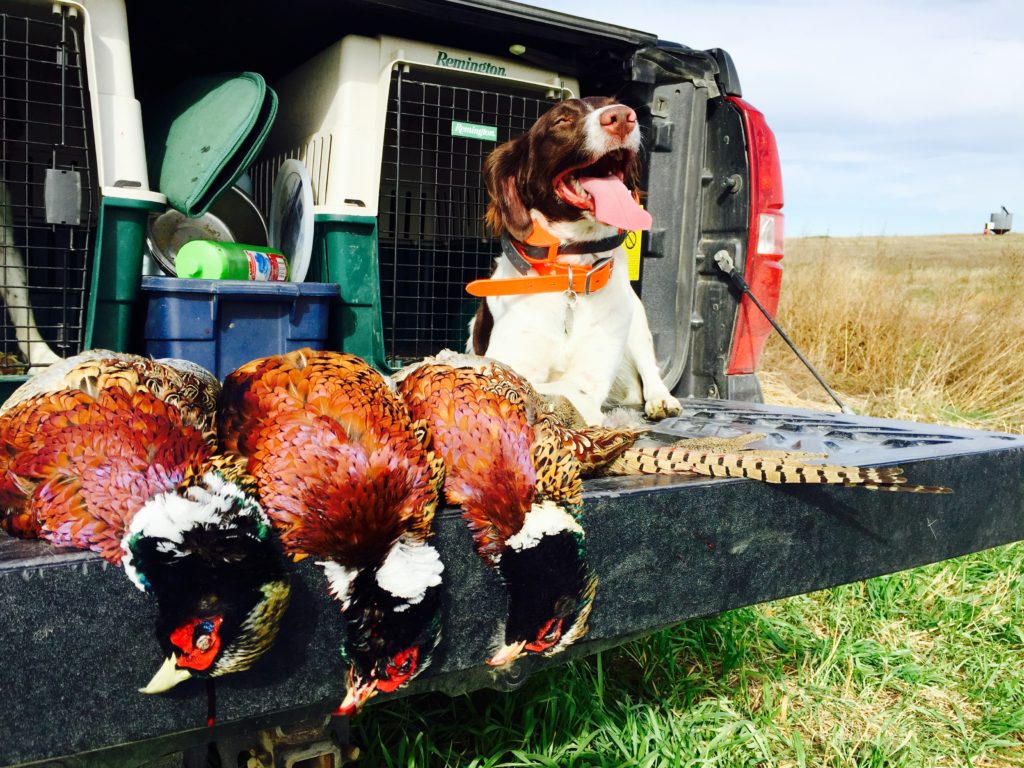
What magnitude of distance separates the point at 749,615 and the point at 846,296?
5694mm

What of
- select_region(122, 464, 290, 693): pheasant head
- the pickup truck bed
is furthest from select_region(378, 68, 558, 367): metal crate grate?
select_region(122, 464, 290, 693): pheasant head

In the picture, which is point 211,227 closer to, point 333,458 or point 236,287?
point 236,287

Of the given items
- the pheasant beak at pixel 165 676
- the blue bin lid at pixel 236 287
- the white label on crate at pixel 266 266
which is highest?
the white label on crate at pixel 266 266

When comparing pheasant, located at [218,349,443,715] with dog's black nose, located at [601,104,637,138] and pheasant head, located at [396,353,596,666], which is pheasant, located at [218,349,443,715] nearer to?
pheasant head, located at [396,353,596,666]

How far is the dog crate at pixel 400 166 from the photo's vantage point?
2619 millimetres

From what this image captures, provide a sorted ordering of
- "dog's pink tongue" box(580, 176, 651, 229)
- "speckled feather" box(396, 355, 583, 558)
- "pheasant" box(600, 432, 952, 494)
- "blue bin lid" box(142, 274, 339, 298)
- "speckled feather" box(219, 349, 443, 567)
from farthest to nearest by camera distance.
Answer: "dog's pink tongue" box(580, 176, 651, 229)
"blue bin lid" box(142, 274, 339, 298)
"pheasant" box(600, 432, 952, 494)
"speckled feather" box(396, 355, 583, 558)
"speckled feather" box(219, 349, 443, 567)

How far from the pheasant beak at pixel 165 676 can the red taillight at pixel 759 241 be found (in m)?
2.36

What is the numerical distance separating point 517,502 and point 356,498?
0.92 feet

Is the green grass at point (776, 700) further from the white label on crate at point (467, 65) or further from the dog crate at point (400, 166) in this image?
the white label on crate at point (467, 65)

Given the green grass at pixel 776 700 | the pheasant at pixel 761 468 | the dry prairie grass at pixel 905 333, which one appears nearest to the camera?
the pheasant at pixel 761 468

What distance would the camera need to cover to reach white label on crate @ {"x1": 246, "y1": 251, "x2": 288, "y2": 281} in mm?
2561

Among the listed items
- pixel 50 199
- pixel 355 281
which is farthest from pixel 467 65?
pixel 50 199

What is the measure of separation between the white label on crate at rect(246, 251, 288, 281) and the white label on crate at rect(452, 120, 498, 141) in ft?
2.41

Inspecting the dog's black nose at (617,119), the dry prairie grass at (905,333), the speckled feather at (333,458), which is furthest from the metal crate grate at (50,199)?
the dry prairie grass at (905,333)
